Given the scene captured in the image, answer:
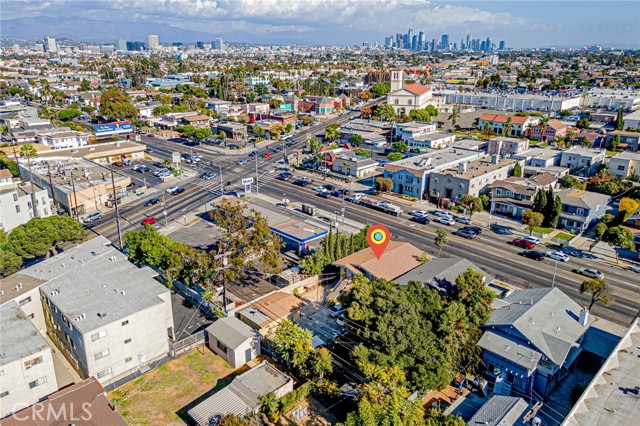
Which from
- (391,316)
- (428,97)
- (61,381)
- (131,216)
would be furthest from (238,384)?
(428,97)

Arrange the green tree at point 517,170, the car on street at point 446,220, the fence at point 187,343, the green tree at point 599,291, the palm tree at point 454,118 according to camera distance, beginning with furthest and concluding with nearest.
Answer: the palm tree at point 454,118, the green tree at point 517,170, the car on street at point 446,220, the green tree at point 599,291, the fence at point 187,343

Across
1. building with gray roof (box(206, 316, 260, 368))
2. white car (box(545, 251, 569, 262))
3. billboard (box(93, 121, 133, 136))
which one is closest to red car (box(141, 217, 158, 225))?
building with gray roof (box(206, 316, 260, 368))

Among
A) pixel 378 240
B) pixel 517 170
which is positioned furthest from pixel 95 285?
pixel 517 170

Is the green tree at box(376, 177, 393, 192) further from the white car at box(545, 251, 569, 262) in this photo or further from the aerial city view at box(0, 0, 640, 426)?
the white car at box(545, 251, 569, 262)

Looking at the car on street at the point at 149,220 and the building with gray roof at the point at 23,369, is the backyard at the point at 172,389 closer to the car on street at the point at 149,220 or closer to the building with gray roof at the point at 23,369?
the building with gray roof at the point at 23,369

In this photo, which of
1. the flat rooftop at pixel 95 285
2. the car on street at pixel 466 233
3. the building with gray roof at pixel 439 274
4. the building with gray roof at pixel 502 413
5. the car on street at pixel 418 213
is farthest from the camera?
the car on street at pixel 418 213

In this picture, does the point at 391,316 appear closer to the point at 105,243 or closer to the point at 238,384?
Result: the point at 238,384

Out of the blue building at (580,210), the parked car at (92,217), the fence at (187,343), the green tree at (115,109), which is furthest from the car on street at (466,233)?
the green tree at (115,109)
